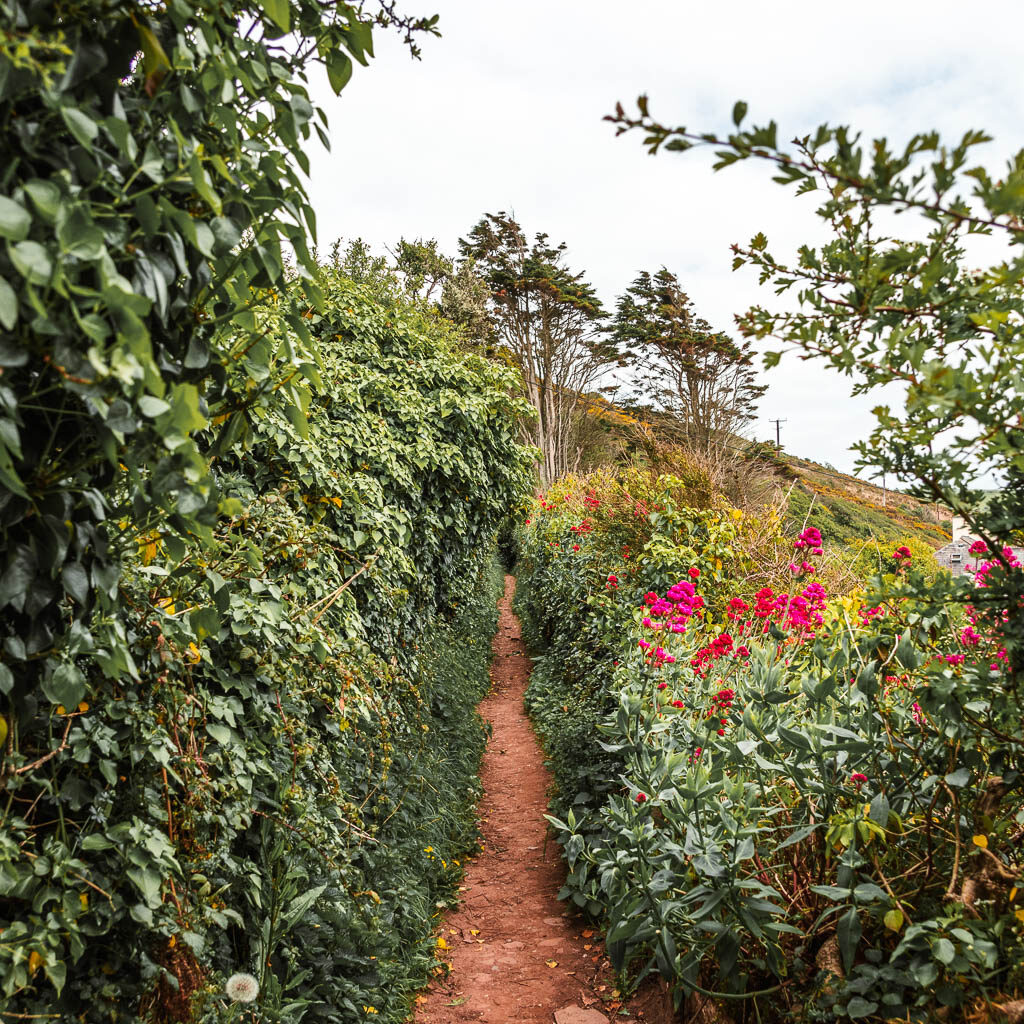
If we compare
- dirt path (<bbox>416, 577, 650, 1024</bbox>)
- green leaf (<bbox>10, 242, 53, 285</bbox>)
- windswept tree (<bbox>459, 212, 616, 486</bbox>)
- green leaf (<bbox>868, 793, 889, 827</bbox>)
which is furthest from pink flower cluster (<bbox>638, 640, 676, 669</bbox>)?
windswept tree (<bbox>459, 212, 616, 486</bbox>)

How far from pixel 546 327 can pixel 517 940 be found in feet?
93.2

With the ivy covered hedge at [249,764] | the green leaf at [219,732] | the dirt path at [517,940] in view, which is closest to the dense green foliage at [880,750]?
the dirt path at [517,940]

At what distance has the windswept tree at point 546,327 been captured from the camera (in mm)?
29734

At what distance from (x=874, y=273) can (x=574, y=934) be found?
13.4ft

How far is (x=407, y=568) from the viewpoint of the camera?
4387 millimetres

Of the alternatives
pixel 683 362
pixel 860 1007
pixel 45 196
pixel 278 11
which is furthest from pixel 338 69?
pixel 683 362

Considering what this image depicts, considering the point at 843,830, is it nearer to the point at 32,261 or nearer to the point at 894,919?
the point at 894,919

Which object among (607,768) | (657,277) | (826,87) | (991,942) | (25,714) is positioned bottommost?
(607,768)

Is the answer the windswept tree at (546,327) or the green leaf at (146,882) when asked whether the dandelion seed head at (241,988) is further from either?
the windswept tree at (546,327)

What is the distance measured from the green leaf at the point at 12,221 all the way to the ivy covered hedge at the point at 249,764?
0.52m

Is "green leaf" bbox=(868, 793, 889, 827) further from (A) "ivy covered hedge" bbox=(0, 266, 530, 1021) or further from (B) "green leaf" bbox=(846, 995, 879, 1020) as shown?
(A) "ivy covered hedge" bbox=(0, 266, 530, 1021)

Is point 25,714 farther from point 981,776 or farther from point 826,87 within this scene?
point 981,776

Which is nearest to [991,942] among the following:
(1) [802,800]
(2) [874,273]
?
(1) [802,800]

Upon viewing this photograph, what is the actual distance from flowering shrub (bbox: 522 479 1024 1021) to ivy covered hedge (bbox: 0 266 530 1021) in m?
1.20
